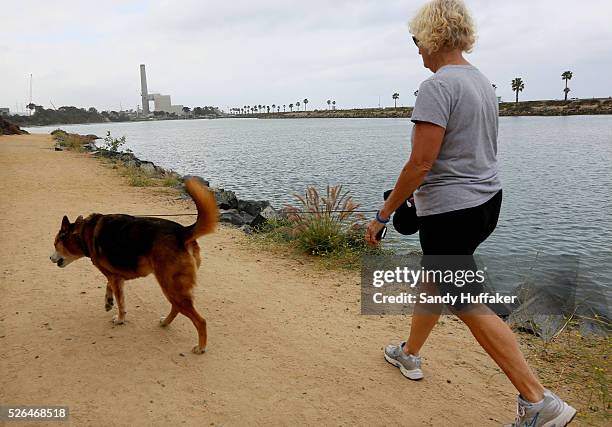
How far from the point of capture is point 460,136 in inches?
98.8

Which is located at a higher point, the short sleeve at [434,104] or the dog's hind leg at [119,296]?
the short sleeve at [434,104]

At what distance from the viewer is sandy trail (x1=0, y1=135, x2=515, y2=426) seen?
3.03 metres

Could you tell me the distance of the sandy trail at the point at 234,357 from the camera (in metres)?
3.03

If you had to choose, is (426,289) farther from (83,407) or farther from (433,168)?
(83,407)

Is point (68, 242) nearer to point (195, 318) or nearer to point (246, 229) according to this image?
point (195, 318)

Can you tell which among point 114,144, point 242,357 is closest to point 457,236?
point 242,357

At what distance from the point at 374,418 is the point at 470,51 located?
2.38 meters

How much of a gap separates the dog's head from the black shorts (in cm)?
307

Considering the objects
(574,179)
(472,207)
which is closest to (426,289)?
(472,207)

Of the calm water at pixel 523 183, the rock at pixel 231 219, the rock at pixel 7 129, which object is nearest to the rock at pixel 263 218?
the rock at pixel 231 219

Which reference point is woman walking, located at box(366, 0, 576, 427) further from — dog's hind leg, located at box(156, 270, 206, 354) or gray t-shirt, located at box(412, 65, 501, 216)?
dog's hind leg, located at box(156, 270, 206, 354)

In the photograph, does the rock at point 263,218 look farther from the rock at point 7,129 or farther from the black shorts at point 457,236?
the rock at point 7,129

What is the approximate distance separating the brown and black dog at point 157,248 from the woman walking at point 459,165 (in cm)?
153

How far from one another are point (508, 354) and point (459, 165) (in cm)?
108
